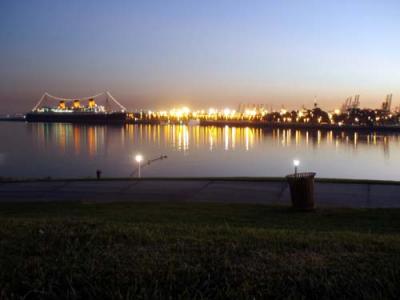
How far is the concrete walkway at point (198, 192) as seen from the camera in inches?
513

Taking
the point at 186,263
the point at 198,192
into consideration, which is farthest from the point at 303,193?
the point at 186,263

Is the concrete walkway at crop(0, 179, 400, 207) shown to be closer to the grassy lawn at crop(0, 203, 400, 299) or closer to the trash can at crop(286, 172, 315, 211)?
the trash can at crop(286, 172, 315, 211)

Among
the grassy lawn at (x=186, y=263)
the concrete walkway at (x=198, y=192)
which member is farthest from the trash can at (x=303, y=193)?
the grassy lawn at (x=186, y=263)

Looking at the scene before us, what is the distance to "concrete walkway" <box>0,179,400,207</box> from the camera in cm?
1303

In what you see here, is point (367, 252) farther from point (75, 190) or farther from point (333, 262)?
point (75, 190)

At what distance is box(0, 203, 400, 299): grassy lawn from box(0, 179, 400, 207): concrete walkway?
7.48 m

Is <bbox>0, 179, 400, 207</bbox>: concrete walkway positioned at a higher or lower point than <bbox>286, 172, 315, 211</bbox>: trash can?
lower

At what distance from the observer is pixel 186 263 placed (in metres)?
3.82

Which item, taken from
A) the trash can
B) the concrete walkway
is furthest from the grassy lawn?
the concrete walkway

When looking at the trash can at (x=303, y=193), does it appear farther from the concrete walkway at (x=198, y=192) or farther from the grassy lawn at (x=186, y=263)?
the grassy lawn at (x=186, y=263)

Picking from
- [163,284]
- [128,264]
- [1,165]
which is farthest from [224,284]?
[1,165]

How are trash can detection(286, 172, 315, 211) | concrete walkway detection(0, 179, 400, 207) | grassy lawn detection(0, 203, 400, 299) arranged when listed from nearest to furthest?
grassy lawn detection(0, 203, 400, 299) < trash can detection(286, 172, 315, 211) < concrete walkway detection(0, 179, 400, 207)

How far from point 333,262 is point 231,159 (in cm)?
5199

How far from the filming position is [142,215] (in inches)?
370
